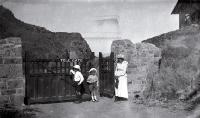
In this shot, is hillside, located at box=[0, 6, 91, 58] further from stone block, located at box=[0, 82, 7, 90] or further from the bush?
the bush

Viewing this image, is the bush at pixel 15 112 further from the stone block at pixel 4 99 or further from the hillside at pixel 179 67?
the hillside at pixel 179 67

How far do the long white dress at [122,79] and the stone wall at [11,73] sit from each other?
2.89 meters

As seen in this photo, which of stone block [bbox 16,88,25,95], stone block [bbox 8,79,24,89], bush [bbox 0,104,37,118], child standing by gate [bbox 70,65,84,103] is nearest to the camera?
bush [bbox 0,104,37,118]

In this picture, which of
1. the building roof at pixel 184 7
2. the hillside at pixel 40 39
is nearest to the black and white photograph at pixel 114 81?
the building roof at pixel 184 7

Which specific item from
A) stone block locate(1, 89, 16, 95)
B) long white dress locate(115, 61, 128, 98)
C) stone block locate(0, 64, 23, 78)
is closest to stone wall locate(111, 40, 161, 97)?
long white dress locate(115, 61, 128, 98)

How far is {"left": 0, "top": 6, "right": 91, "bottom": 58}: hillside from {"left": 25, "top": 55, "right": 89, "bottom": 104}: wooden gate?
12137 millimetres

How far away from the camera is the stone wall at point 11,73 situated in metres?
7.32

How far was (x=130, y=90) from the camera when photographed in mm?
8828

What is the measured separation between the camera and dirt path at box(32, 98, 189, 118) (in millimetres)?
6512

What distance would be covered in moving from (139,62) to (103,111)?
2618mm

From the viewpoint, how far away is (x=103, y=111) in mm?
7078

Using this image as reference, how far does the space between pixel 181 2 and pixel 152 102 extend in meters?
12.0

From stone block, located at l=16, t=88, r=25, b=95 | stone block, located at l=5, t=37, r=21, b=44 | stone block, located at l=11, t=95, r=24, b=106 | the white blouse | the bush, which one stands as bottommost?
the bush

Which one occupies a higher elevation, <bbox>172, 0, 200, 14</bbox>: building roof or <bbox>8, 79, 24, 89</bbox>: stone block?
<bbox>172, 0, 200, 14</bbox>: building roof
